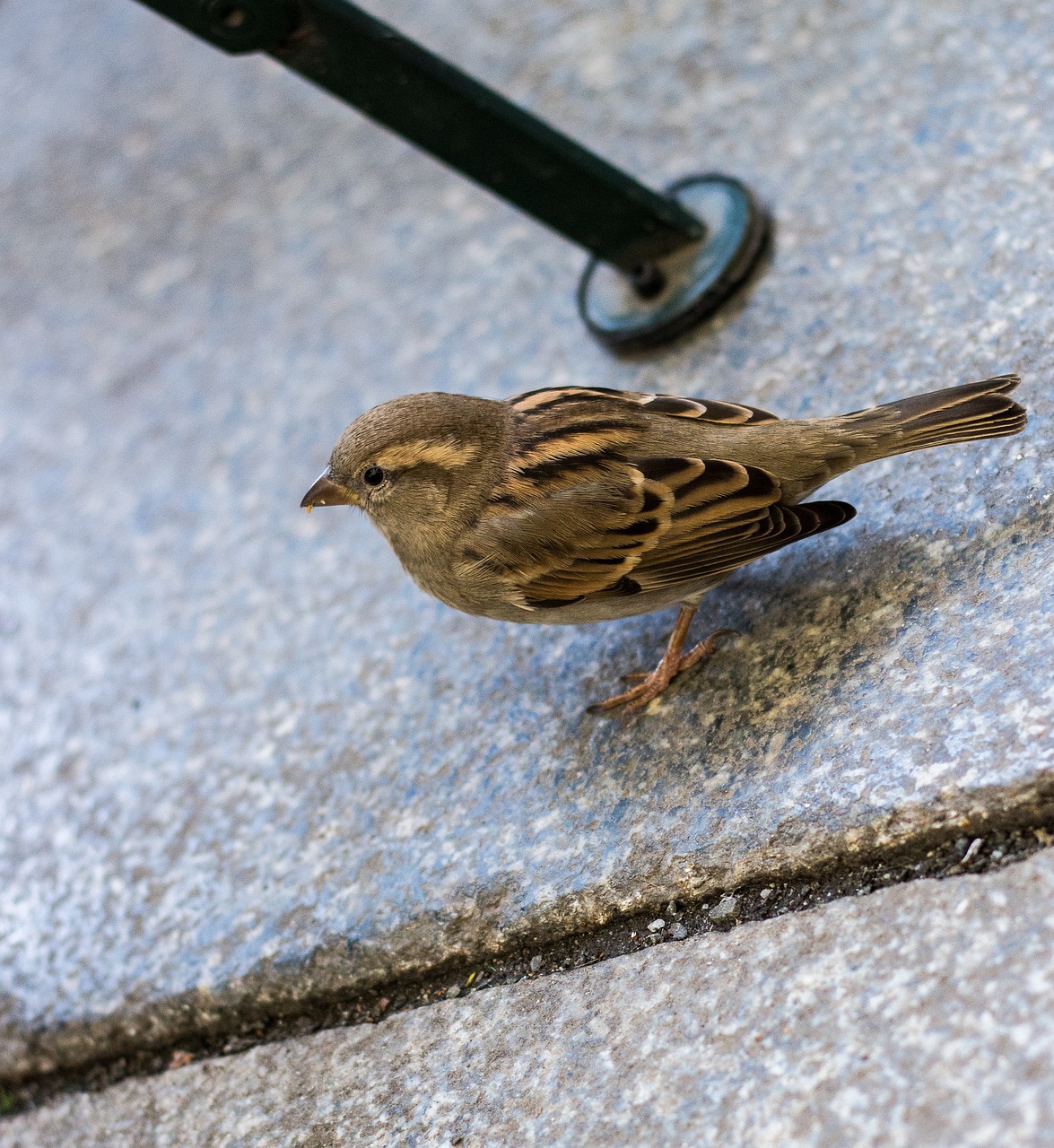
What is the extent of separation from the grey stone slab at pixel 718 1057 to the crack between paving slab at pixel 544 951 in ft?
0.11

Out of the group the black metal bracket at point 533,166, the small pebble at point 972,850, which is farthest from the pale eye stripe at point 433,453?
the small pebble at point 972,850

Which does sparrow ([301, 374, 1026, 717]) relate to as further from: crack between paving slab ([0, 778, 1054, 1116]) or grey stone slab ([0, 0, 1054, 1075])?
crack between paving slab ([0, 778, 1054, 1116])

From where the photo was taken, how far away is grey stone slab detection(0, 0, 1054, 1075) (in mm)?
2062

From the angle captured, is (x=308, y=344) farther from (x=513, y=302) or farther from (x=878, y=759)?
(x=878, y=759)

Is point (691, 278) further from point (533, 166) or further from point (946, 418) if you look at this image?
point (946, 418)

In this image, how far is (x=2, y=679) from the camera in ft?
10.1

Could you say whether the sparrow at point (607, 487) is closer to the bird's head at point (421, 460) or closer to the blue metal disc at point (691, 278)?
the bird's head at point (421, 460)

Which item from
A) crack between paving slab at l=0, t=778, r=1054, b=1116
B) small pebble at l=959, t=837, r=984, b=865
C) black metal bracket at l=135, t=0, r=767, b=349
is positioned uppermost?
black metal bracket at l=135, t=0, r=767, b=349

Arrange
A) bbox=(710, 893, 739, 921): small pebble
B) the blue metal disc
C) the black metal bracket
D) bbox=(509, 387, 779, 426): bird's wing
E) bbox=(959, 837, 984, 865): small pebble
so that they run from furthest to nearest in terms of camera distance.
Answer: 1. the blue metal disc
2. the black metal bracket
3. bbox=(509, 387, 779, 426): bird's wing
4. bbox=(710, 893, 739, 921): small pebble
5. bbox=(959, 837, 984, 865): small pebble

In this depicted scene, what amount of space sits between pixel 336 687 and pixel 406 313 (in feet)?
3.91

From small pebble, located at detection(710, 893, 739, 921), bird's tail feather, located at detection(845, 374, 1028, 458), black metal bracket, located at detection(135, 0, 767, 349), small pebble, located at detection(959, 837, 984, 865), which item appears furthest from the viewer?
black metal bracket, located at detection(135, 0, 767, 349)

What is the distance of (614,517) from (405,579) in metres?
0.82

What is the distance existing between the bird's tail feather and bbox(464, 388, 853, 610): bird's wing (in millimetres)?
156

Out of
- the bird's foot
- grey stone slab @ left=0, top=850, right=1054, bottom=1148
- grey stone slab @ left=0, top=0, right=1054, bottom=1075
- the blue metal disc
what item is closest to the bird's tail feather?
grey stone slab @ left=0, top=0, right=1054, bottom=1075
